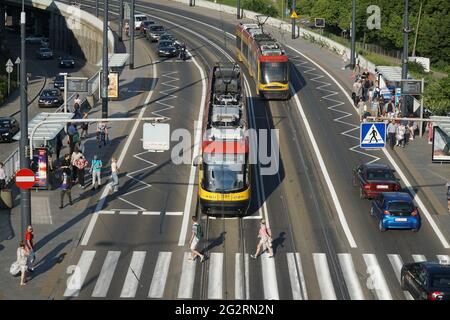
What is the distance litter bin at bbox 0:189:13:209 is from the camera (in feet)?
133

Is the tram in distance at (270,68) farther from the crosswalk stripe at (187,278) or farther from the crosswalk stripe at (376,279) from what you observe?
the crosswalk stripe at (187,278)

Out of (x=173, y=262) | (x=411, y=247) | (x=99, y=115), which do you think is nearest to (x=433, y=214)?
(x=411, y=247)

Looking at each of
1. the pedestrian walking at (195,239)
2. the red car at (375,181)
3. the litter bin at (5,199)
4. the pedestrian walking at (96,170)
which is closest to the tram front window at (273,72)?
the red car at (375,181)

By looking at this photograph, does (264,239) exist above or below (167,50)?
below

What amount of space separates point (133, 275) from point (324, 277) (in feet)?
22.6

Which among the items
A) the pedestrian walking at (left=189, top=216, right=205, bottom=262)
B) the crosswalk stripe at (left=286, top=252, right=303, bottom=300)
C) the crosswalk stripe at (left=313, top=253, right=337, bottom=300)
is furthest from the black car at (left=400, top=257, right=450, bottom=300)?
the pedestrian walking at (left=189, top=216, right=205, bottom=262)

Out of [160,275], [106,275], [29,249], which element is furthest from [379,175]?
[29,249]

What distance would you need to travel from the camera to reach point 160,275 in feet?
109

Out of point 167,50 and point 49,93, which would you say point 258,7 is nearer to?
point 167,50

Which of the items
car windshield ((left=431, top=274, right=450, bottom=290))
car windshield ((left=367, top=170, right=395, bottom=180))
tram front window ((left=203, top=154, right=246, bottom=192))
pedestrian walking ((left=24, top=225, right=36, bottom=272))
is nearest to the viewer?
car windshield ((left=431, top=274, right=450, bottom=290))

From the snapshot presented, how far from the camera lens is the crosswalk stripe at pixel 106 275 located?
31.6 metres

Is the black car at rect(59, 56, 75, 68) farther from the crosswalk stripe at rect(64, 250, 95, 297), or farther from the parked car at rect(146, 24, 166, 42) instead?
the crosswalk stripe at rect(64, 250, 95, 297)

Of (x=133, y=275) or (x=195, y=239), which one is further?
(x=195, y=239)

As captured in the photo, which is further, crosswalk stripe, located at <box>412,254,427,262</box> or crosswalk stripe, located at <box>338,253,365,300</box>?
crosswalk stripe, located at <box>412,254,427,262</box>
